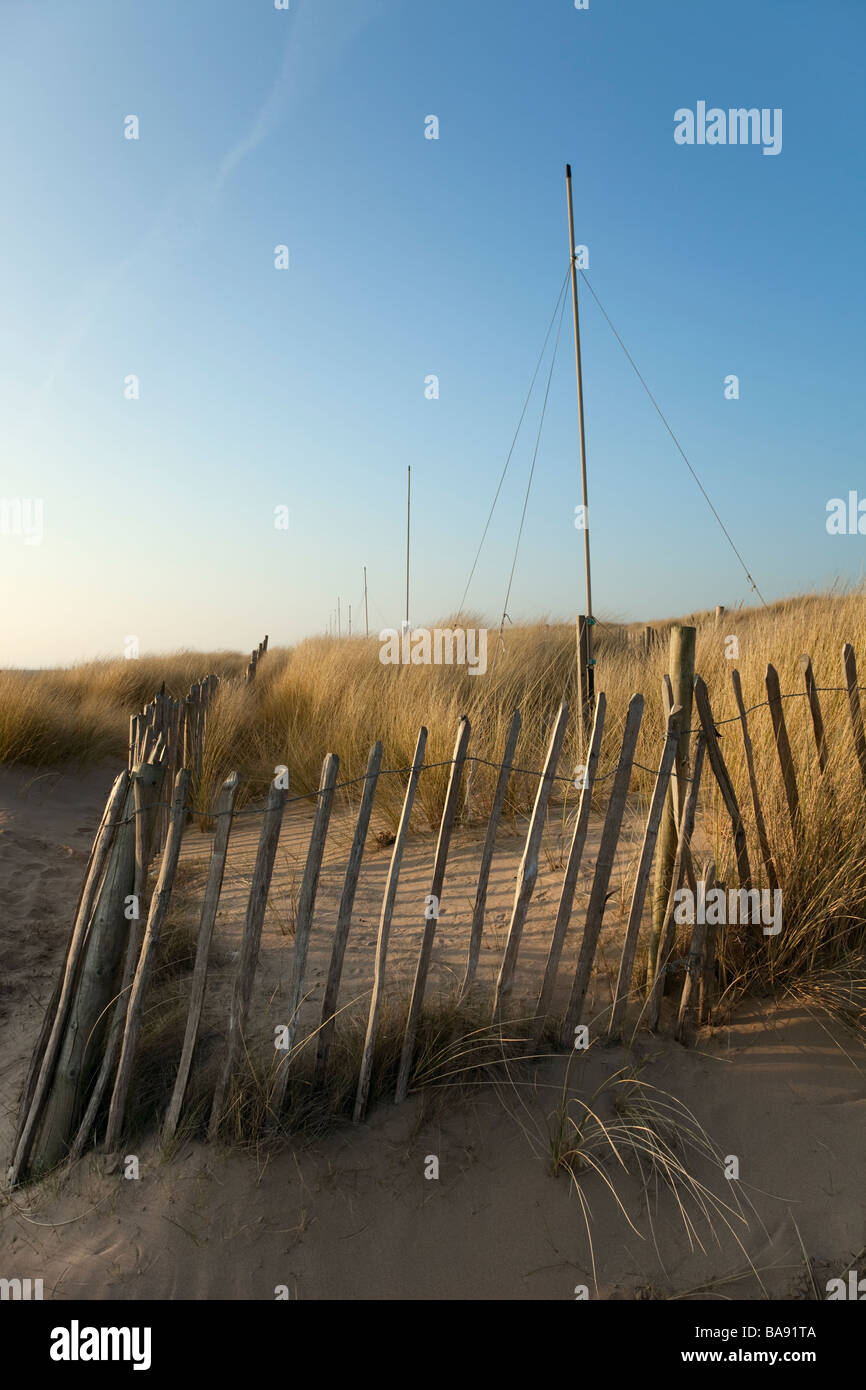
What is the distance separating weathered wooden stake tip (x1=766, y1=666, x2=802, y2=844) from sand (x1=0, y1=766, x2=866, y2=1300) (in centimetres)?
78

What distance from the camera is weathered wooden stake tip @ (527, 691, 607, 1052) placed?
2797 millimetres

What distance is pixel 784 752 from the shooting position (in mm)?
3373

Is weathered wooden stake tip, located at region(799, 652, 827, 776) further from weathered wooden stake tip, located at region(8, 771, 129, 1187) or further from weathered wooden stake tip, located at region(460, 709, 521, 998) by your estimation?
weathered wooden stake tip, located at region(8, 771, 129, 1187)

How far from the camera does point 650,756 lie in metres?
5.35

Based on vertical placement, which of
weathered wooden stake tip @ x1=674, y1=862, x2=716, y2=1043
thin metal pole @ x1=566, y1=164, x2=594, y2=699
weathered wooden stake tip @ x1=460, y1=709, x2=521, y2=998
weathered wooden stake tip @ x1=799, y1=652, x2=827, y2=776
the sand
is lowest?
the sand

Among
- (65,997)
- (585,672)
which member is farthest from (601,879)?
(585,672)

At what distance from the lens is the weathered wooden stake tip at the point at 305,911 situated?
8.48 ft

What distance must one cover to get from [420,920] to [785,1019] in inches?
68.9

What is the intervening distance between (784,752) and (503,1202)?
2.07 metres

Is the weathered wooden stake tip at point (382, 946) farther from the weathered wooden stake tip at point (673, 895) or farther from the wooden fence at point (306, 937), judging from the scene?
the weathered wooden stake tip at point (673, 895)

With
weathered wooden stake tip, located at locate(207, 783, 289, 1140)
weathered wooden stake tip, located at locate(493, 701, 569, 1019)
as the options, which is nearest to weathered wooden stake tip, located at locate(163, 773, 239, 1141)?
weathered wooden stake tip, located at locate(207, 783, 289, 1140)

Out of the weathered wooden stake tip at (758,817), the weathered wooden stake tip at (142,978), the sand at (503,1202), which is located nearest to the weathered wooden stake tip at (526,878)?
the sand at (503,1202)

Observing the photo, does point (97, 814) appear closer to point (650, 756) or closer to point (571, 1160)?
point (650, 756)

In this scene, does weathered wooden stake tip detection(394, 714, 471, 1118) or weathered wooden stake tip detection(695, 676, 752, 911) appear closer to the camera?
weathered wooden stake tip detection(394, 714, 471, 1118)
